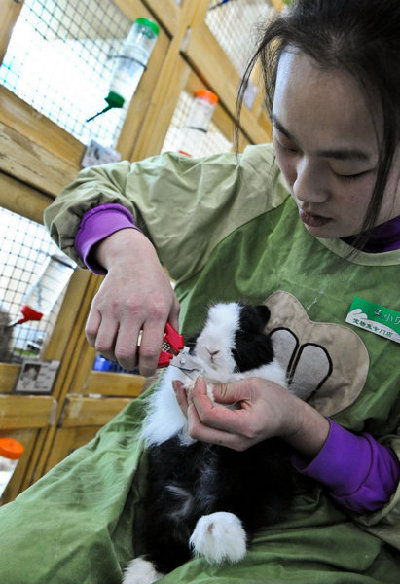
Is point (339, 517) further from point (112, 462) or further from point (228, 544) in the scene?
point (112, 462)

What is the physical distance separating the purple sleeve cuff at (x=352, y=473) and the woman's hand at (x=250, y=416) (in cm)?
2

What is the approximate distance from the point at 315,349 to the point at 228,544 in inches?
13.0

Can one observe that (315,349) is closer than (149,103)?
Yes

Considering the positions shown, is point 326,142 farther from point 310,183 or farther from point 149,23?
point 149,23

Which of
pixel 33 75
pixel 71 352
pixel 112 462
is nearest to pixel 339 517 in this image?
pixel 112 462

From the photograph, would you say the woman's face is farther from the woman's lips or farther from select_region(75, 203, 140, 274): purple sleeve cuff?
select_region(75, 203, 140, 274): purple sleeve cuff

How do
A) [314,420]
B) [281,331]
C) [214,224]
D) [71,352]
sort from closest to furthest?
[314,420] → [281,331] → [214,224] → [71,352]

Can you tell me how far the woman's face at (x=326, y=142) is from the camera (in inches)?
21.5

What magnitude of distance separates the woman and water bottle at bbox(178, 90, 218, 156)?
0.82 meters

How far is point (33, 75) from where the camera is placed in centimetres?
120

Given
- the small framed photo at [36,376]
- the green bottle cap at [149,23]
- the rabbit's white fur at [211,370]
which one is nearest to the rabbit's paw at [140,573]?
the rabbit's white fur at [211,370]

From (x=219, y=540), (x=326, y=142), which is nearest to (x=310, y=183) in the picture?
(x=326, y=142)

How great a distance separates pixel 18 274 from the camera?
1.27 meters

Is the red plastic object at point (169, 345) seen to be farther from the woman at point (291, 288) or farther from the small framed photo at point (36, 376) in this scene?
the small framed photo at point (36, 376)
